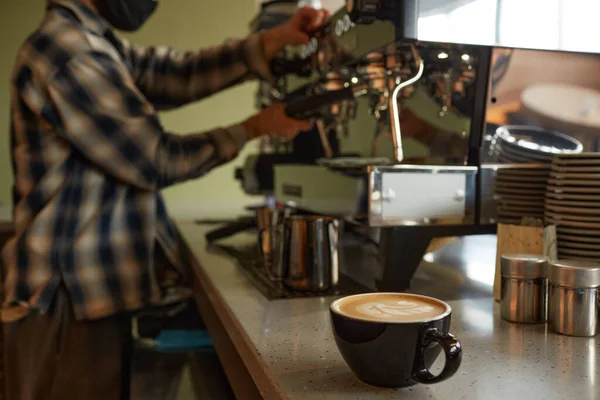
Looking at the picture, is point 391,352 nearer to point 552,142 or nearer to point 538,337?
point 538,337

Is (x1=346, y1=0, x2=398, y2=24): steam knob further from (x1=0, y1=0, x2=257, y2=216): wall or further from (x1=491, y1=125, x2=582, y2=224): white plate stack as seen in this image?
(x1=0, y1=0, x2=257, y2=216): wall

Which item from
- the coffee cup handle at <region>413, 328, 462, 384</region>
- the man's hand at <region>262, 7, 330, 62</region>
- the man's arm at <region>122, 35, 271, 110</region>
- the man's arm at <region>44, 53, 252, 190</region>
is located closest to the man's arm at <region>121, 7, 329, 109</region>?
the man's arm at <region>122, 35, 271, 110</region>

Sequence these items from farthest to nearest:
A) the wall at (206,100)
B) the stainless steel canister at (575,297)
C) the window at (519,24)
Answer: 1. the wall at (206,100)
2. the window at (519,24)
3. the stainless steel canister at (575,297)

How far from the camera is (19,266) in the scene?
40.9 inches

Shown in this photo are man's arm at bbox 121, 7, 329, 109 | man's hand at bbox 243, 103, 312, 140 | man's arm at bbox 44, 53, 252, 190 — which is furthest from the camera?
man's arm at bbox 121, 7, 329, 109

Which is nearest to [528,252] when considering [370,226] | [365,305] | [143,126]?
[370,226]

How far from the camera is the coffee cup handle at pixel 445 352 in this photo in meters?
0.40

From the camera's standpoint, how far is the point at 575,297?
1.91 feet

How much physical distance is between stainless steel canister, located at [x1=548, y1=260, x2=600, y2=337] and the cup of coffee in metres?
0.20

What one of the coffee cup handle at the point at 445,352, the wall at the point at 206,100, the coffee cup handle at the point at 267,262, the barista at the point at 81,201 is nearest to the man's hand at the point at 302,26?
the barista at the point at 81,201

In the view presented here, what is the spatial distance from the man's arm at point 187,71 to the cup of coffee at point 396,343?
1076 millimetres

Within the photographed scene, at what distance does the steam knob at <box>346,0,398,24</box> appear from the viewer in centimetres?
73

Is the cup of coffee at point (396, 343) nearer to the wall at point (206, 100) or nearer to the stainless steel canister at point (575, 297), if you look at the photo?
the stainless steel canister at point (575, 297)

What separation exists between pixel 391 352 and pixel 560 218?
1.27ft
